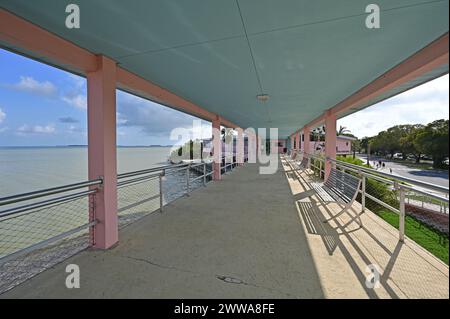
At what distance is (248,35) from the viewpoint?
196 cm

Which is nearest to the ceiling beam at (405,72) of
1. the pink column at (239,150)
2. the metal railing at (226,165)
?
the metal railing at (226,165)

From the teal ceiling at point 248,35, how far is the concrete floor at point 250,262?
1.70 m

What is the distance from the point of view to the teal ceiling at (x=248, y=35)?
1.54 m

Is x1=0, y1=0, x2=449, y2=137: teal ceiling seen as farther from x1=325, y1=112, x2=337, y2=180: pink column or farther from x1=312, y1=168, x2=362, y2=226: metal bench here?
x1=325, y1=112, x2=337, y2=180: pink column

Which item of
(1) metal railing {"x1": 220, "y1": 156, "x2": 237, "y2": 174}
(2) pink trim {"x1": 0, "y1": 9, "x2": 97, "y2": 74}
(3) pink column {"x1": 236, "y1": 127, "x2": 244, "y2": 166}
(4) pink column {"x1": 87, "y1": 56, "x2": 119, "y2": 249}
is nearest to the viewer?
(2) pink trim {"x1": 0, "y1": 9, "x2": 97, "y2": 74}

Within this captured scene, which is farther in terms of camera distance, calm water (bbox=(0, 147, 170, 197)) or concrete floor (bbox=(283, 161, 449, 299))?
calm water (bbox=(0, 147, 170, 197))

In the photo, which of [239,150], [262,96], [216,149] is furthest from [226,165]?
[262,96]

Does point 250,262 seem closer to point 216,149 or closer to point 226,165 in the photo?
point 216,149

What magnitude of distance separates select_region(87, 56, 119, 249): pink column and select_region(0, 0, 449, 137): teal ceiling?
0.95ft

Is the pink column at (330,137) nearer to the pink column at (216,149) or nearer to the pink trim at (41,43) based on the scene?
the pink column at (216,149)

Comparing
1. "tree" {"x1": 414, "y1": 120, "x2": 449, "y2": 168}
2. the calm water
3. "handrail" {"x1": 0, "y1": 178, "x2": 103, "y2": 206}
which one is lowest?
the calm water

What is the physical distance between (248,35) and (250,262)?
2193 mm

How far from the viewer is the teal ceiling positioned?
1.54 meters

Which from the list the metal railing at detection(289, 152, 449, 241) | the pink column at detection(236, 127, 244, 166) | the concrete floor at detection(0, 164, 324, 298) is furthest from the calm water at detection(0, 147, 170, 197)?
the pink column at detection(236, 127, 244, 166)
